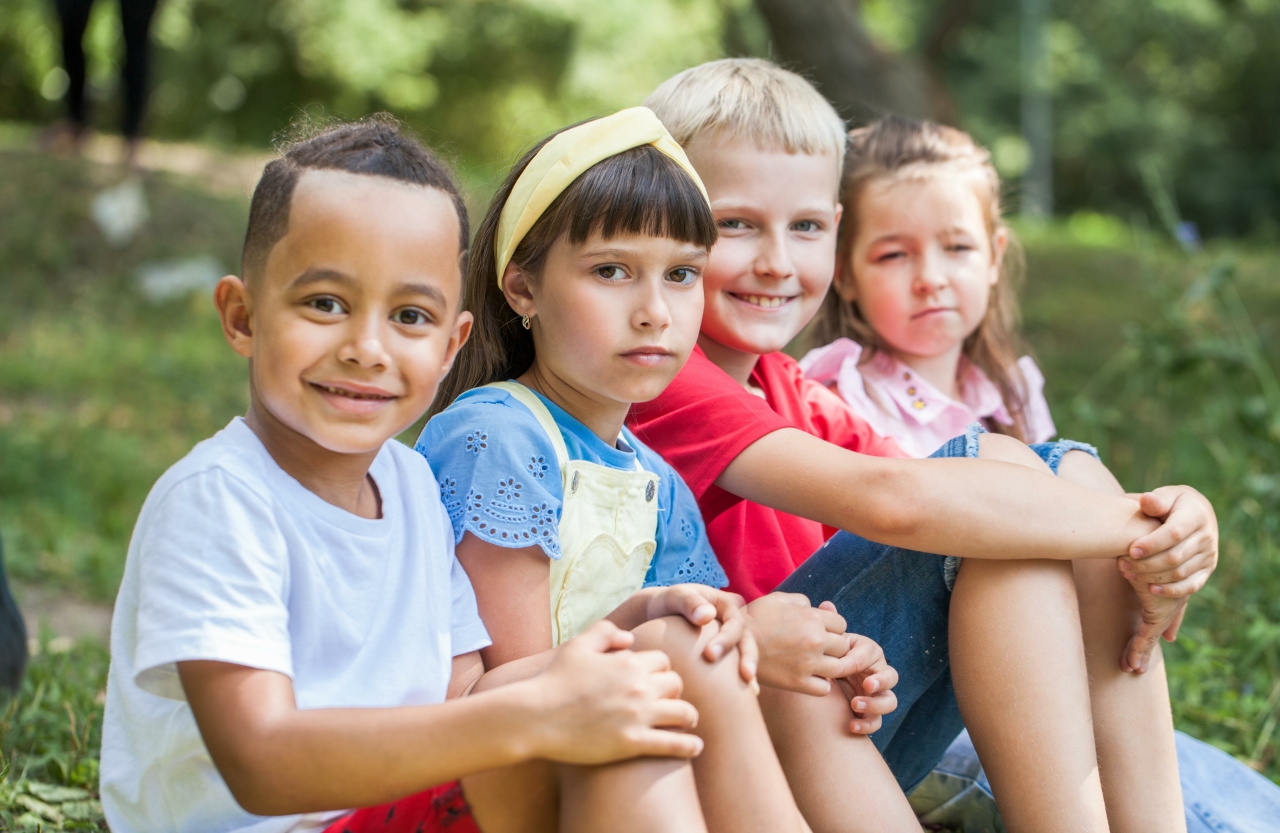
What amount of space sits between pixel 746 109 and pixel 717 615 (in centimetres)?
Answer: 95

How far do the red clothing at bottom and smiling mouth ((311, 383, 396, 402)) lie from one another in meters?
0.44

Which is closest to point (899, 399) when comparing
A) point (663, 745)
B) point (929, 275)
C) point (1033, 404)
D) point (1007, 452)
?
point (929, 275)

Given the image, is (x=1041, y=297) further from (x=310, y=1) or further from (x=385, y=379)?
(x=310, y=1)

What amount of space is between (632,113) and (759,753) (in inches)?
35.9

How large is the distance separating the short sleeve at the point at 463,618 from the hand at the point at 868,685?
47 cm

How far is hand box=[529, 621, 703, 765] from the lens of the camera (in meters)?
1.23

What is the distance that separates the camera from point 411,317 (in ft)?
4.56

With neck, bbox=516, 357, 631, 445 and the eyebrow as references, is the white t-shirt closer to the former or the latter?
the eyebrow

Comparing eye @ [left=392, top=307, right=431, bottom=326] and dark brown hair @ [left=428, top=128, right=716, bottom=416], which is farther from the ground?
dark brown hair @ [left=428, top=128, right=716, bottom=416]

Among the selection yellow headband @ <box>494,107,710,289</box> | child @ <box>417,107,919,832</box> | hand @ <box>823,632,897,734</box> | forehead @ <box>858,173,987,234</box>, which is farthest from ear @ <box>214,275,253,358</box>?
forehead @ <box>858,173,987,234</box>

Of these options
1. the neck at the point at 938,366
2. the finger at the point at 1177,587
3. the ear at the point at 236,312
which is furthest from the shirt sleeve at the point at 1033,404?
the ear at the point at 236,312

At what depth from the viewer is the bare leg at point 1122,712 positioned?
1801 millimetres

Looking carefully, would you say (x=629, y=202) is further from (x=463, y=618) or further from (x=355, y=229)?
(x=463, y=618)

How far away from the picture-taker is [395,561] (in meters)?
1.42
